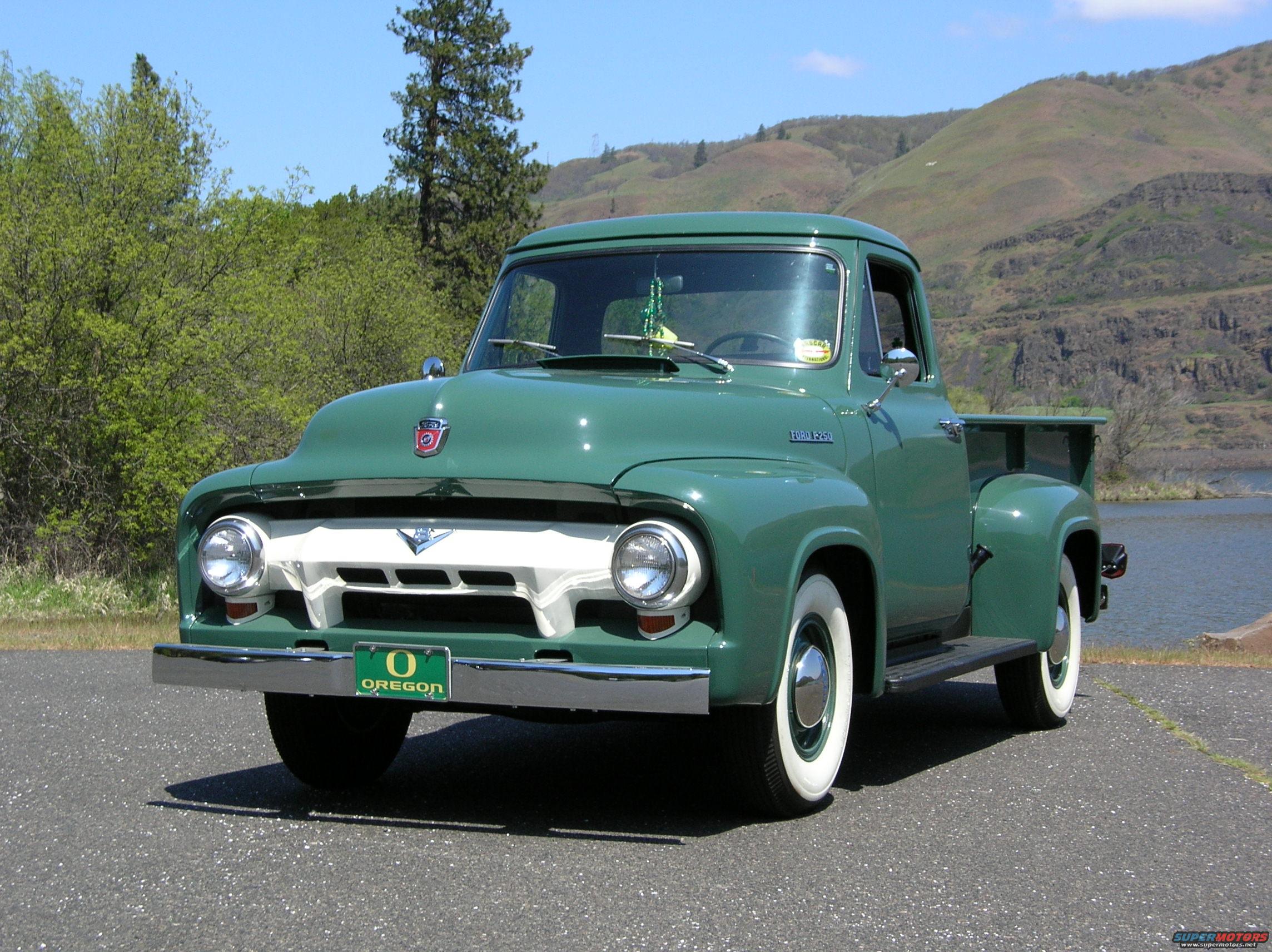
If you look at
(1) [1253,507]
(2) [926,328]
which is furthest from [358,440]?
(1) [1253,507]

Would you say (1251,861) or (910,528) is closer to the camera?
(1251,861)

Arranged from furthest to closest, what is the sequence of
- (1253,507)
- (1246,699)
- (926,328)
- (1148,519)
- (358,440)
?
(1253,507) < (1148,519) < (1246,699) < (926,328) < (358,440)

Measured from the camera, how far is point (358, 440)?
4977 millimetres

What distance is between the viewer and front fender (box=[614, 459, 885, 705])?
174 inches

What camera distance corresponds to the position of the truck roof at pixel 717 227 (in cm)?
609

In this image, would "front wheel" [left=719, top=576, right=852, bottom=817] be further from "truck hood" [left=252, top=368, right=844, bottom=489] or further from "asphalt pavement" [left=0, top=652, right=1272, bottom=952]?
"truck hood" [left=252, top=368, right=844, bottom=489]

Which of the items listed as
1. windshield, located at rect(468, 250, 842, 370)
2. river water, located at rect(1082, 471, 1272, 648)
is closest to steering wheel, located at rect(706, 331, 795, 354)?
windshield, located at rect(468, 250, 842, 370)

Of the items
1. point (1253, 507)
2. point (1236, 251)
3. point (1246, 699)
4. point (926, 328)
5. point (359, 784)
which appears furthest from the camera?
point (1236, 251)

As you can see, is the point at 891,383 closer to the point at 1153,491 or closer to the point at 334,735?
the point at 334,735

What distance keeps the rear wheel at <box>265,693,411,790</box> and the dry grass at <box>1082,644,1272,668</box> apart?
612 cm

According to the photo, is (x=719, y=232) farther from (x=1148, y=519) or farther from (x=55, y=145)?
(x=1148, y=519)

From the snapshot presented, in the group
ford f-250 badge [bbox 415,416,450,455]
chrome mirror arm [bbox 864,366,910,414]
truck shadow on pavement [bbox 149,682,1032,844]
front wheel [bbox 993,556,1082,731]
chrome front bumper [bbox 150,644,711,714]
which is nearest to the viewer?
chrome front bumper [bbox 150,644,711,714]

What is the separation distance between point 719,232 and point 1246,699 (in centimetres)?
439

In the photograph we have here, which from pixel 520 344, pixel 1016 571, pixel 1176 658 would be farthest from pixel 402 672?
pixel 1176 658
